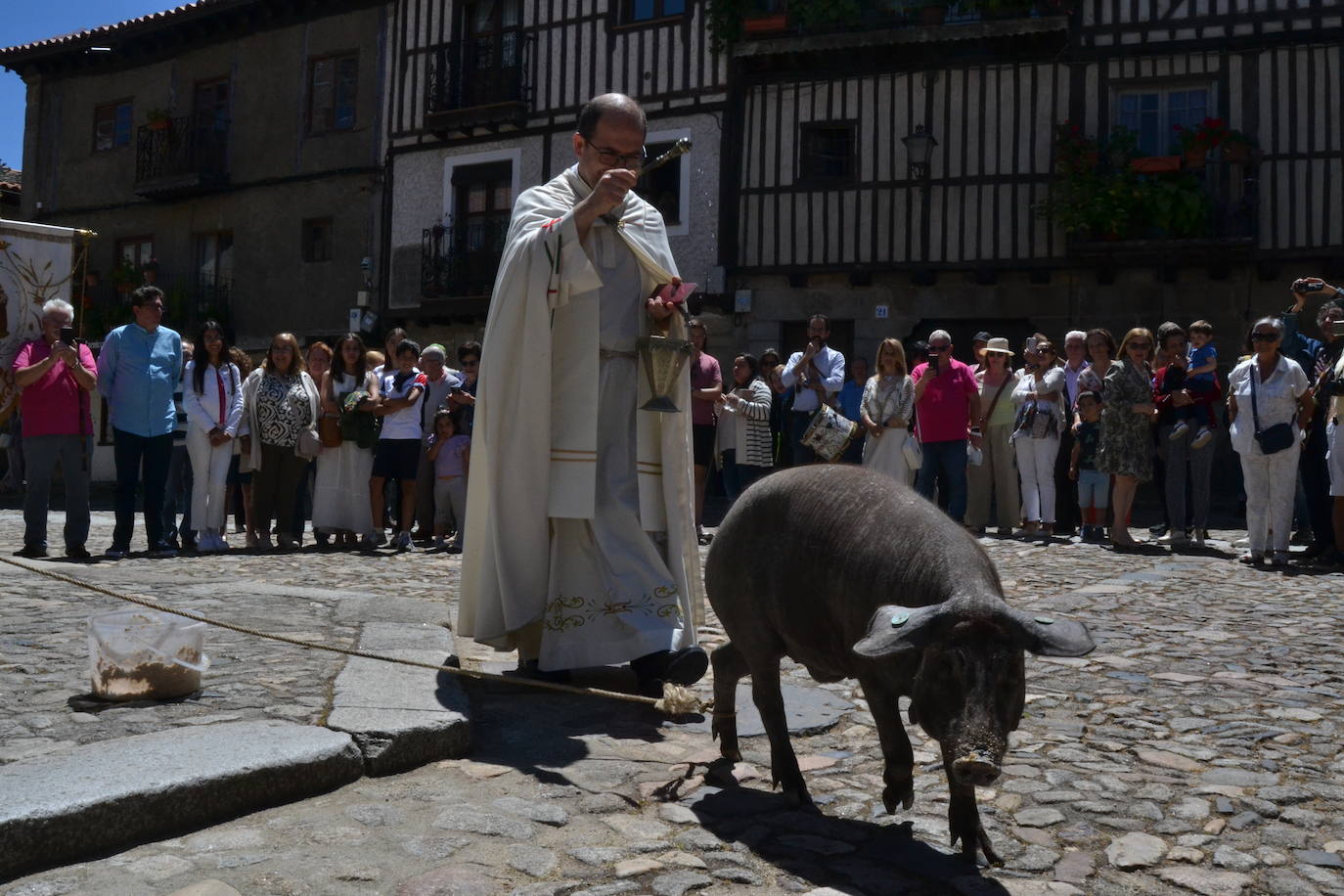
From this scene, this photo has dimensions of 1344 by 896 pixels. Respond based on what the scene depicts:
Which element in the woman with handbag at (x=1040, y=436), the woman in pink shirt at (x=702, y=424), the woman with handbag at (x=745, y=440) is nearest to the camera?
the woman in pink shirt at (x=702, y=424)

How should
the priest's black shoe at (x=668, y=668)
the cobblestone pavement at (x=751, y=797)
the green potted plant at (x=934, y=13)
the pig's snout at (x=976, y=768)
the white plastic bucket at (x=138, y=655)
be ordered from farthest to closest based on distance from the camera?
the green potted plant at (x=934, y=13), the priest's black shoe at (x=668, y=668), the white plastic bucket at (x=138, y=655), the cobblestone pavement at (x=751, y=797), the pig's snout at (x=976, y=768)

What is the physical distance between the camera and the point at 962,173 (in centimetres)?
1856

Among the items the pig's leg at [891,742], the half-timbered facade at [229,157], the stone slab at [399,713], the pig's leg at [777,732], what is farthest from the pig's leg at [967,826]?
the half-timbered facade at [229,157]

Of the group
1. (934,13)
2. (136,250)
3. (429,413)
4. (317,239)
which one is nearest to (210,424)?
(429,413)

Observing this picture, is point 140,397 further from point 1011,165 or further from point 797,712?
point 1011,165

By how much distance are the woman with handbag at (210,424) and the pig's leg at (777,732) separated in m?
7.86

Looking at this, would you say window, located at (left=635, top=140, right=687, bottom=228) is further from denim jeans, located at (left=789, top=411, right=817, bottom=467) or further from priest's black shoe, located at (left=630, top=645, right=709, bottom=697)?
priest's black shoe, located at (left=630, top=645, right=709, bottom=697)

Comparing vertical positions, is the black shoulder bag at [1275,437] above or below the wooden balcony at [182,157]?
below

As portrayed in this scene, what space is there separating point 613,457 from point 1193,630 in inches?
138

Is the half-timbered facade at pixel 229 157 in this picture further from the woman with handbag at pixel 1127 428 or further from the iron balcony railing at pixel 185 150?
the woman with handbag at pixel 1127 428

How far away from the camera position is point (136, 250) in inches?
1078

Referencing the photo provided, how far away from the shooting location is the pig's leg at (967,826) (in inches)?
118

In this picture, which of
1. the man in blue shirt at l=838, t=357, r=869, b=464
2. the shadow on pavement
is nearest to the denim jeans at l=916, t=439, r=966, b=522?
the man in blue shirt at l=838, t=357, r=869, b=464

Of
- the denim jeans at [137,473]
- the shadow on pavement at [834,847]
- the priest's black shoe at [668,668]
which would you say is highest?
the denim jeans at [137,473]
